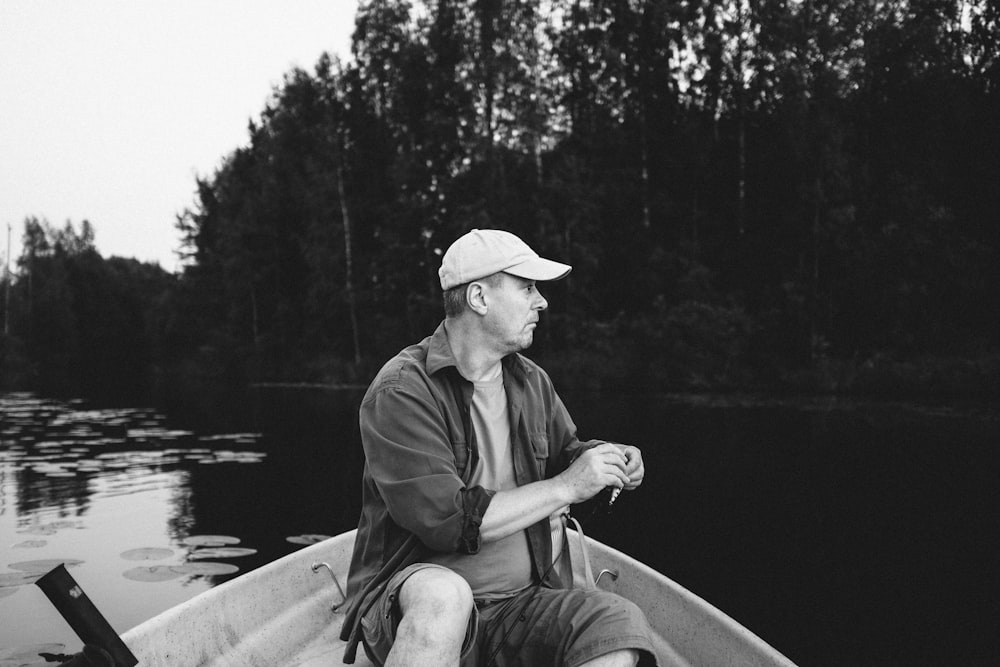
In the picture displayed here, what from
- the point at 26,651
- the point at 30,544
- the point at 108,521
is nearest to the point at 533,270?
the point at 26,651

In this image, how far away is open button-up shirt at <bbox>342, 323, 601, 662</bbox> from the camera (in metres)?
1.78

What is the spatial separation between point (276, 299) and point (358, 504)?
25721 mm

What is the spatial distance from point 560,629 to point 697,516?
218 inches

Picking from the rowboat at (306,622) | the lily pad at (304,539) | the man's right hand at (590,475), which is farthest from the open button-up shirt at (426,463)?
the lily pad at (304,539)

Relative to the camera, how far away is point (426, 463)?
1.81 m

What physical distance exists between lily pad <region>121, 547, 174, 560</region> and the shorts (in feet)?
13.2

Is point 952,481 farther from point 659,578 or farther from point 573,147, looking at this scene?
point 573,147

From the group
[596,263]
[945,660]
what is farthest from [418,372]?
[596,263]

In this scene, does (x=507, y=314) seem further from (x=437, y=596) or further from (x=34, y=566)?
(x=34, y=566)

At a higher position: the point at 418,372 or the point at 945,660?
the point at 418,372

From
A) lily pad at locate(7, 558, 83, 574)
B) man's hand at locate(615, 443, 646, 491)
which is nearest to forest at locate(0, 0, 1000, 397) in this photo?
man's hand at locate(615, 443, 646, 491)

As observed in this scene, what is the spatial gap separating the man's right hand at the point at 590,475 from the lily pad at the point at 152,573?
3.87 metres

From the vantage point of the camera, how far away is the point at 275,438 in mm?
12164

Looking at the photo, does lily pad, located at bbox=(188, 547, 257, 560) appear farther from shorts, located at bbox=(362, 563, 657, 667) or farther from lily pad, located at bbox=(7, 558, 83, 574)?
shorts, located at bbox=(362, 563, 657, 667)
